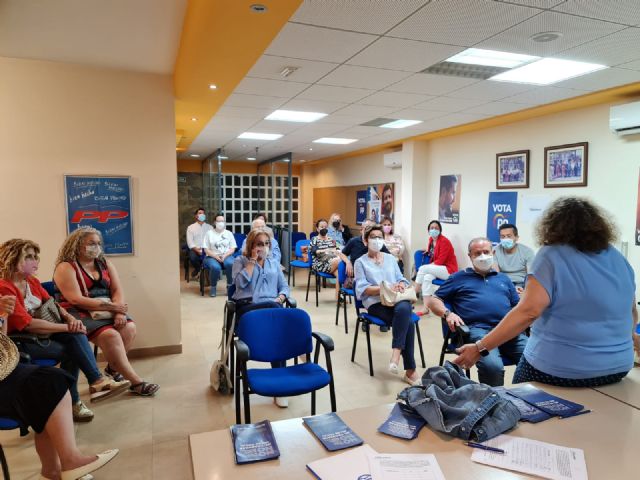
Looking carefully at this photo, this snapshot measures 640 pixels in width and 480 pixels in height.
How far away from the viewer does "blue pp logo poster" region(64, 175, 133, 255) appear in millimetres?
3844

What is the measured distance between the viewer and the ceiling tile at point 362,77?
340cm

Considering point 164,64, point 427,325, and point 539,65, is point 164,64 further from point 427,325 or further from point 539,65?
point 427,325

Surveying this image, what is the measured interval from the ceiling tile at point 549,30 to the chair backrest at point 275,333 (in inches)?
87.1

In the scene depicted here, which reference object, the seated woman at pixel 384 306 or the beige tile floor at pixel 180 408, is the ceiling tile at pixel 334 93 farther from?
the beige tile floor at pixel 180 408

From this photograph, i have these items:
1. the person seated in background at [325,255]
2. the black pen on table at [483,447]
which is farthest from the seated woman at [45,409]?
the person seated in background at [325,255]

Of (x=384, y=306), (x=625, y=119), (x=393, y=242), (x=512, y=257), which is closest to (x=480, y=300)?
(x=384, y=306)

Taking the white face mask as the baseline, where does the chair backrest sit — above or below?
below

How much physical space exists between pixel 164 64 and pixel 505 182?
432cm

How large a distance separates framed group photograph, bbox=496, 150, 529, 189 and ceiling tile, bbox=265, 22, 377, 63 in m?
3.29

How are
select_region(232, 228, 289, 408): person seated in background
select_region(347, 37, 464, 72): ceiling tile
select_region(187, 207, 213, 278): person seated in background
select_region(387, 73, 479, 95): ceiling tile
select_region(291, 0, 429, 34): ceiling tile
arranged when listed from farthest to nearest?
select_region(187, 207, 213, 278): person seated in background
select_region(387, 73, 479, 95): ceiling tile
select_region(232, 228, 289, 408): person seated in background
select_region(347, 37, 464, 72): ceiling tile
select_region(291, 0, 429, 34): ceiling tile

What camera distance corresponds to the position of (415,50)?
296 centimetres

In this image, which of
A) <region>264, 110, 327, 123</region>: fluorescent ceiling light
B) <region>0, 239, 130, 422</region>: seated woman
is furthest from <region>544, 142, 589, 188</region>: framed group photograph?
<region>0, 239, 130, 422</region>: seated woman

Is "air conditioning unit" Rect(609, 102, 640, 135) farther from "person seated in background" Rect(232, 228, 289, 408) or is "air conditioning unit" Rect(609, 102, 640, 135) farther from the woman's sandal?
the woman's sandal

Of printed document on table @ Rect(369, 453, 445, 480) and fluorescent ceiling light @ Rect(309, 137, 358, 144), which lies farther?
fluorescent ceiling light @ Rect(309, 137, 358, 144)
